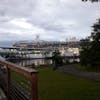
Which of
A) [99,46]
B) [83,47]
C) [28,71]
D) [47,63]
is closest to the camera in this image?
[28,71]

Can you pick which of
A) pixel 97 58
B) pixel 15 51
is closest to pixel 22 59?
pixel 15 51

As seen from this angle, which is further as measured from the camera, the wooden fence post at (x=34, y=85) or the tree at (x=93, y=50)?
the tree at (x=93, y=50)

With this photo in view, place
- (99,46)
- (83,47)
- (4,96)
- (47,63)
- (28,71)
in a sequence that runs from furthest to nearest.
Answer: (47,63), (83,47), (99,46), (4,96), (28,71)

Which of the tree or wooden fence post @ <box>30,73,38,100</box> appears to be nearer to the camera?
wooden fence post @ <box>30,73,38,100</box>

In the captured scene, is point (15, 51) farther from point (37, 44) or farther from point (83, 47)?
point (37, 44)

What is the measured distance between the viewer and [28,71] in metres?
3.95

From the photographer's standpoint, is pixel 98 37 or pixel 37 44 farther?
pixel 37 44

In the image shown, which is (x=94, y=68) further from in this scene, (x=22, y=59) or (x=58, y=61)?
(x=22, y=59)

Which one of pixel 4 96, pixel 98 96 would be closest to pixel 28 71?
pixel 4 96

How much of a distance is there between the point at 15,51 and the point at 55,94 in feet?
80.3

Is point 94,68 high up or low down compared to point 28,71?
down

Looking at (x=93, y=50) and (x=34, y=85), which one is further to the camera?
(x=93, y=50)

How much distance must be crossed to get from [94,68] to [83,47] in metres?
2.54

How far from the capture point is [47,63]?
34.2 meters
